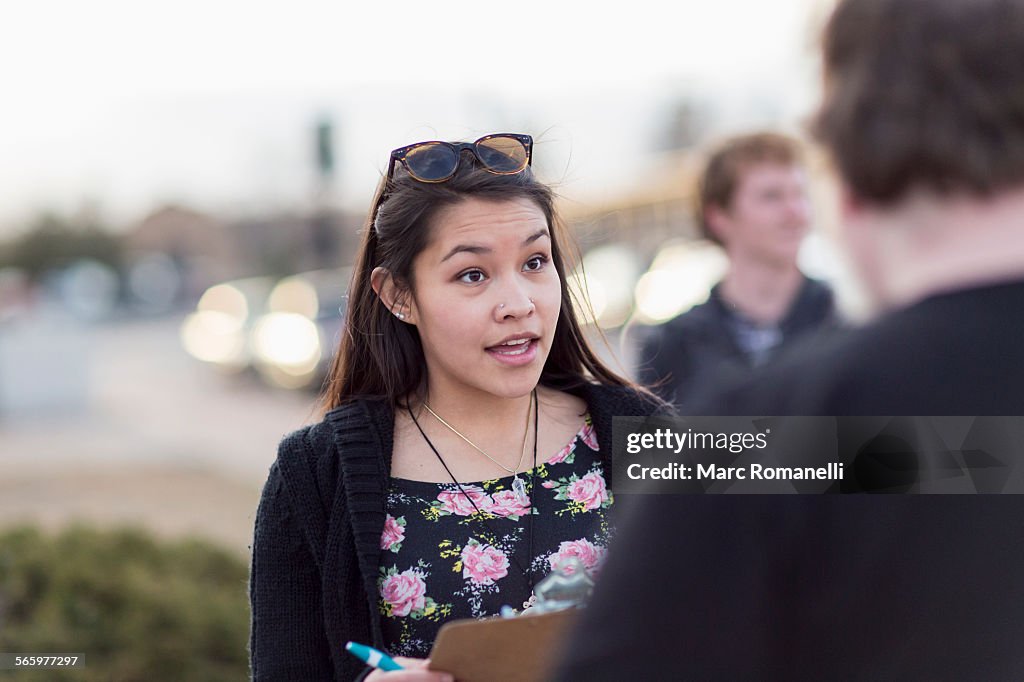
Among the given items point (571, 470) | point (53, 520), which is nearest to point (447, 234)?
point (571, 470)

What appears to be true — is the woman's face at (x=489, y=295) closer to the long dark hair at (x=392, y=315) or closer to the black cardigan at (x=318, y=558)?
the long dark hair at (x=392, y=315)

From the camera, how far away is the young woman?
2182 mm

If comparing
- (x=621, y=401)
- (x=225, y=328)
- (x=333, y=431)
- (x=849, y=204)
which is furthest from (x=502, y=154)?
(x=225, y=328)

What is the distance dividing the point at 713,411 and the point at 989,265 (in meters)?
0.31

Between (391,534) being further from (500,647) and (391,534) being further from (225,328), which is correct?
(225,328)

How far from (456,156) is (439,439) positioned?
2.14ft

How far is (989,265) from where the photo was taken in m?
1.06

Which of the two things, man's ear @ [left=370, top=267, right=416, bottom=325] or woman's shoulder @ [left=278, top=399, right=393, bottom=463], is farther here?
man's ear @ [left=370, top=267, right=416, bottom=325]

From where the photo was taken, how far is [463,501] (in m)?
2.29

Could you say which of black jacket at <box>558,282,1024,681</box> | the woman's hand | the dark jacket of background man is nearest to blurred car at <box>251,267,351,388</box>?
the dark jacket of background man

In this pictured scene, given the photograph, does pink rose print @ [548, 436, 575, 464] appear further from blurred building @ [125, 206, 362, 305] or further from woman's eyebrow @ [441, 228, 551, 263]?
blurred building @ [125, 206, 362, 305]

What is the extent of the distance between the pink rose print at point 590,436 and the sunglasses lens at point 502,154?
0.62 m

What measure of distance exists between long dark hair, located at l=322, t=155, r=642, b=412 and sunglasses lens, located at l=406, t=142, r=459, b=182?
0.02 m

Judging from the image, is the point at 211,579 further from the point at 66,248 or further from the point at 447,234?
the point at 66,248
